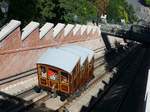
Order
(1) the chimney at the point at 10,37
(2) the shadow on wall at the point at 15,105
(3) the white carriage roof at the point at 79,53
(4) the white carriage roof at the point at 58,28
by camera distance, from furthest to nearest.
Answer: (4) the white carriage roof at the point at 58,28 < (3) the white carriage roof at the point at 79,53 < (1) the chimney at the point at 10,37 < (2) the shadow on wall at the point at 15,105

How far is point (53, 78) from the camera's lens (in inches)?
856

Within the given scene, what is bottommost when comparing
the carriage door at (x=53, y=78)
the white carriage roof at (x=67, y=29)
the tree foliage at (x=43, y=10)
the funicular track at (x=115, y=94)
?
the funicular track at (x=115, y=94)

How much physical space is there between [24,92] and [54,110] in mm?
3276

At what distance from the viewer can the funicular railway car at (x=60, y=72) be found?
835 inches

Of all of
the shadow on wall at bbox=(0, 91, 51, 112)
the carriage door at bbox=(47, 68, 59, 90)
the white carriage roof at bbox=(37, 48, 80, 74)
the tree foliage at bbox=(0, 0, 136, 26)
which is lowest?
the shadow on wall at bbox=(0, 91, 51, 112)

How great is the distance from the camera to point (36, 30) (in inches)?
1064

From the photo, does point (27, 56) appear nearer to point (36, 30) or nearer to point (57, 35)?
point (36, 30)

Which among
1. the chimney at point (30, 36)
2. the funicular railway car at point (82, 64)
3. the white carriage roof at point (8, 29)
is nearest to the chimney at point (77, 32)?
the chimney at point (30, 36)

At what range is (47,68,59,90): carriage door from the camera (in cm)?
2158

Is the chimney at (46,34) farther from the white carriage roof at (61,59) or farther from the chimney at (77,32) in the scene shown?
the chimney at (77,32)

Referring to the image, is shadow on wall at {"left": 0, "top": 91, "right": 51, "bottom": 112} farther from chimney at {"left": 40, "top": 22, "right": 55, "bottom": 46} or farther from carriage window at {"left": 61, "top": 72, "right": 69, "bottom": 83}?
chimney at {"left": 40, "top": 22, "right": 55, "bottom": 46}

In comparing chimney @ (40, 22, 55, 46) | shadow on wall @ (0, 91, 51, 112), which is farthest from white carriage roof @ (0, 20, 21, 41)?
chimney @ (40, 22, 55, 46)

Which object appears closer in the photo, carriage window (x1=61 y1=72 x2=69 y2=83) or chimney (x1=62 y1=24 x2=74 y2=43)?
carriage window (x1=61 y1=72 x2=69 y2=83)

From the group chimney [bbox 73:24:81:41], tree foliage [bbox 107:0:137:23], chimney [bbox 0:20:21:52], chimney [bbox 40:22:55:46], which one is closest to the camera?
chimney [bbox 0:20:21:52]
